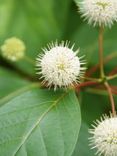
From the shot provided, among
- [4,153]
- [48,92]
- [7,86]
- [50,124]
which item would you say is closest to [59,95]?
[48,92]

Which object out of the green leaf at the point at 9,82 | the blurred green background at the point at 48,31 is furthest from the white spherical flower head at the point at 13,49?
the blurred green background at the point at 48,31

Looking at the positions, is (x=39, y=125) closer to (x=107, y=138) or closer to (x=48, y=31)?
(x=107, y=138)

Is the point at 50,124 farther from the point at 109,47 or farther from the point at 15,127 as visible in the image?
the point at 109,47

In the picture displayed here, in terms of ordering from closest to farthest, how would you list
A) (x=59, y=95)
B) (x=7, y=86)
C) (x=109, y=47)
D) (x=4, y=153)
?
(x=4, y=153), (x=59, y=95), (x=7, y=86), (x=109, y=47)

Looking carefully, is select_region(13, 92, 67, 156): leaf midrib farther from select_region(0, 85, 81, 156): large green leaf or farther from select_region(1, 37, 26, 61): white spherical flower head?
select_region(1, 37, 26, 61): white spherical flower head

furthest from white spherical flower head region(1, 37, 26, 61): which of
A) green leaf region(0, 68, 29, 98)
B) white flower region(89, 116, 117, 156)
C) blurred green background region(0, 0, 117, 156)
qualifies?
white flower region(89, 116, 117, 156)

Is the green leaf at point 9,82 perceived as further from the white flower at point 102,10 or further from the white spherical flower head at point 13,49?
the white flower at point 102,10
